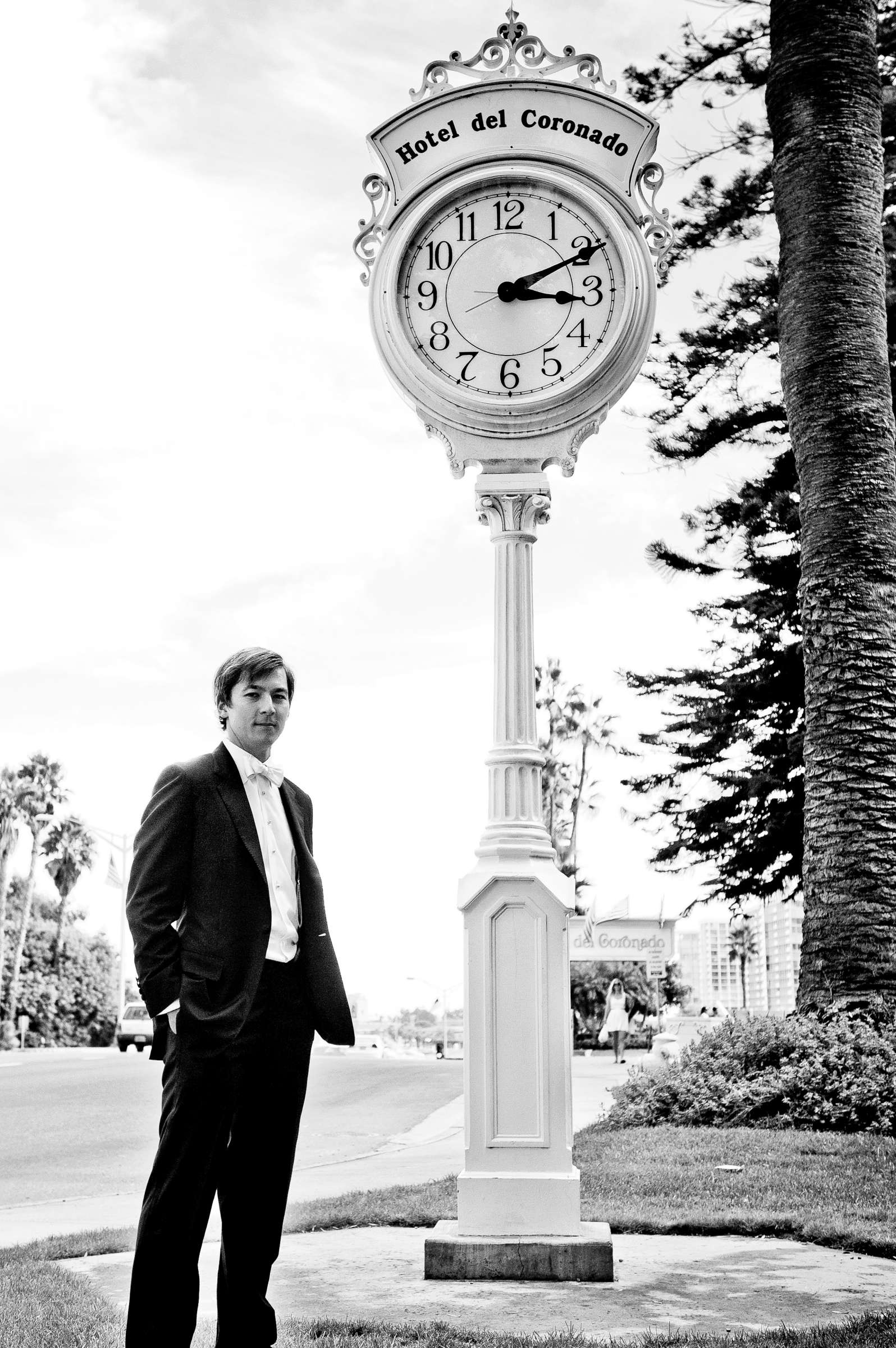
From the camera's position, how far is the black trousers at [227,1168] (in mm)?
3193

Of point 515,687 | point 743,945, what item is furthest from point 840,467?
point 743,945

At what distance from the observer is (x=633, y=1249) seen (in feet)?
16.7

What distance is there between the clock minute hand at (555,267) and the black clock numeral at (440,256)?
287mm

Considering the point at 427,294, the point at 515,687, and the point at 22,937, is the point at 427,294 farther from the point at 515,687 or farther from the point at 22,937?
the point at 22,937

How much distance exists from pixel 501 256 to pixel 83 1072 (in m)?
18.7

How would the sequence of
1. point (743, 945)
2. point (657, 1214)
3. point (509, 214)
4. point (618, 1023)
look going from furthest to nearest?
1. point (743, 945)
2. point (618, 1023)
3. point (657, 1214)
4. point (509, 214)

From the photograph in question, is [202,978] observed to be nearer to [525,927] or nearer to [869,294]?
[525,927]

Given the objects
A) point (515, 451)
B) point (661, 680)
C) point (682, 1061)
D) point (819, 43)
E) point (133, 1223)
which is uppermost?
point (819, 43)

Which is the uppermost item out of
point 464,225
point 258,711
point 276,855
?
point 464,225

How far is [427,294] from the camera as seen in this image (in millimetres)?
5488

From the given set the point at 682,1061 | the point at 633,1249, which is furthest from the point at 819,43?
the point at 633,1249

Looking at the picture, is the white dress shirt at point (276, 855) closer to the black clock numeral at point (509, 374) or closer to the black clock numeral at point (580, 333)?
the black clock numeral at point (509, 374)

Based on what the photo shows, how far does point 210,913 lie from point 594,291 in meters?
3.10

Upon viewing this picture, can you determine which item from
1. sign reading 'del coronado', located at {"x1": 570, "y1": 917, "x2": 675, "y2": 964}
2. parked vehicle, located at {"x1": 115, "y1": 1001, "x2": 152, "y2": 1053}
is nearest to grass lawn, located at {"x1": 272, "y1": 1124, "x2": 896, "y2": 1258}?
sign reading 'del coronado', located at {"x1": 570, "y1": 917, "x2": 675, "y2": 964}
